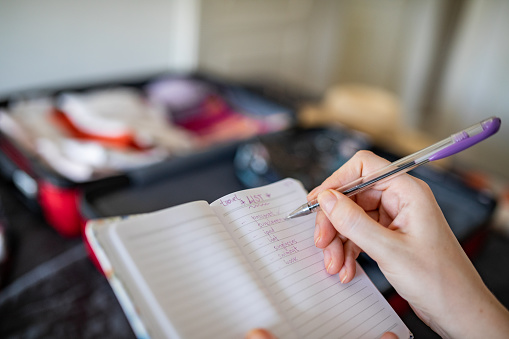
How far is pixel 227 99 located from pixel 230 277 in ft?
3.30

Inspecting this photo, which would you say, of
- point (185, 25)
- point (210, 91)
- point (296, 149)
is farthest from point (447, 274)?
point (185, 25)

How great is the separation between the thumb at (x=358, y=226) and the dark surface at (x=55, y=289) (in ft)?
0.64

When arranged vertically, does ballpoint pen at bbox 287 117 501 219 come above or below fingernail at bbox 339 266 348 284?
above

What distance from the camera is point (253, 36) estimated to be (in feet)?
5.50

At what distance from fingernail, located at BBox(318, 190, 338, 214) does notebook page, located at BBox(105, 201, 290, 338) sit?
0.09m

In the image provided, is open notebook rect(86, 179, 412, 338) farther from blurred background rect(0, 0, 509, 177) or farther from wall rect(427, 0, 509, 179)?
wall rect(427, 0, 509, 179)

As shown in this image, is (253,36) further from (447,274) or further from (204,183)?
(447,274)

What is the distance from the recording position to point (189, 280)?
1.07 ft

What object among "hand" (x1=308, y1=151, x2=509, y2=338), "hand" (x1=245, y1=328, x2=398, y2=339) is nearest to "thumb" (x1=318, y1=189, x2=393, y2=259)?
"hand" (x1=308, y1=151, x2=509, y2=338)

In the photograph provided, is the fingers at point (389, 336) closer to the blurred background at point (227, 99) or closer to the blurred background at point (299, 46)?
the blurred background at point (227, 99)

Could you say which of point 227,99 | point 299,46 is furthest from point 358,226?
point 299,46

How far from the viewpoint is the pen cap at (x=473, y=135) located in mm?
355

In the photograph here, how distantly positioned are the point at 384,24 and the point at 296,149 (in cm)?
153

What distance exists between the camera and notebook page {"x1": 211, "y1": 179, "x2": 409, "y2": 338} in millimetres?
351
